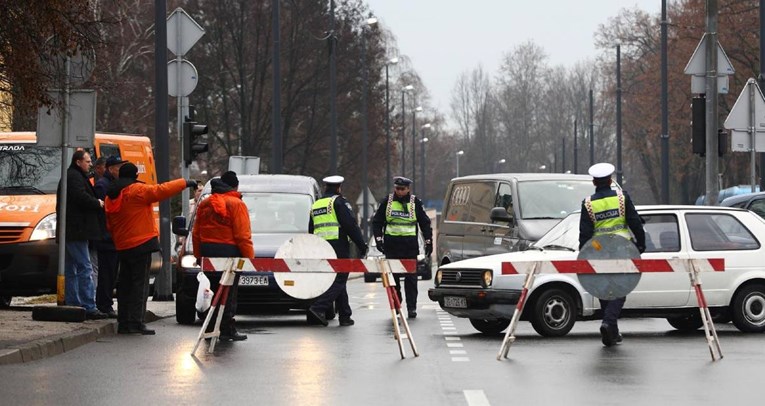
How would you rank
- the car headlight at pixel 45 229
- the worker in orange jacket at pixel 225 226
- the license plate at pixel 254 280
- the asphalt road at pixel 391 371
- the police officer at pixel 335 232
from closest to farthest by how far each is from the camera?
the asphalt road at pixel 391 371, the worker in orange jacket at pixel 225 226, the license plate at pixel 254 280, the police officer at pixel 335 232, the car headlight at pixel 45 229

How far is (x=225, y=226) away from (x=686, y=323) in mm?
5426

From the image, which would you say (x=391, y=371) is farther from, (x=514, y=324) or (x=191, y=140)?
(x=191, y=140)

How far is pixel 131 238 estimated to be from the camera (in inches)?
722

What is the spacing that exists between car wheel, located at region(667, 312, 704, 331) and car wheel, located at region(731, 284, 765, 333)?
0.60 m

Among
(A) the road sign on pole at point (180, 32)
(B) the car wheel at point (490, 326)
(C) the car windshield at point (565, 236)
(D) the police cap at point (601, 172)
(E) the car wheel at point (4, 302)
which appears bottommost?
(E) the car wheel at point (4, 302)

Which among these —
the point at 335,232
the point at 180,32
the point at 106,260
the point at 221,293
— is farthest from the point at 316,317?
the point at 180,32

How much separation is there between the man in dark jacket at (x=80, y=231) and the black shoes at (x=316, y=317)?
246 cm

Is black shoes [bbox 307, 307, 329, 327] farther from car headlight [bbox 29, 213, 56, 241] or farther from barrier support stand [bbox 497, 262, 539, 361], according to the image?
barrier support stand [bbox 497, 262, 539, 361]

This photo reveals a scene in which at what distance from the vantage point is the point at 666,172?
4912cm

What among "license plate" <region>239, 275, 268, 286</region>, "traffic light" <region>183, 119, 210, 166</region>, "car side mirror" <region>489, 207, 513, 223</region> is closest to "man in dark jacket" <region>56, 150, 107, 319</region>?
"license plate" <region>239, 275, 268, 286</region>

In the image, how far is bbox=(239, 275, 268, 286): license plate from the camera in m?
20.3

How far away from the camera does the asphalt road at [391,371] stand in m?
12.0

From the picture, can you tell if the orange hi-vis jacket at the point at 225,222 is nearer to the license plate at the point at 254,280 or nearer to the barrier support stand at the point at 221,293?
the barrier support stand at the point at 221,293

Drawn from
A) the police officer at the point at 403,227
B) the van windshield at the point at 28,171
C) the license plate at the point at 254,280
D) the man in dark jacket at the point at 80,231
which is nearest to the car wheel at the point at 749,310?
the police officer at the point at 403,227
